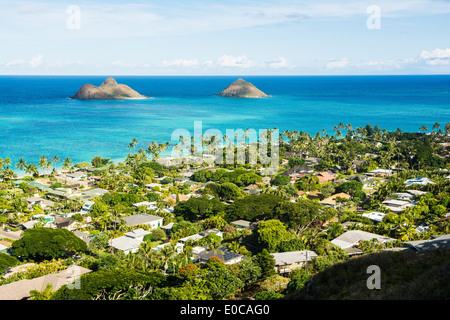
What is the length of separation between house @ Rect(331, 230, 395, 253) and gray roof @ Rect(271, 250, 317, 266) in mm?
2700

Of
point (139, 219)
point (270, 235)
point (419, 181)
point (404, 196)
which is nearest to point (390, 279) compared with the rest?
point (270, 235)

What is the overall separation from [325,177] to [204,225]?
2535 centimetres

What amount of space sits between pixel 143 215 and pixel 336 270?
79.2 feet

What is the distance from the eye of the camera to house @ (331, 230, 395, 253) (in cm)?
2991

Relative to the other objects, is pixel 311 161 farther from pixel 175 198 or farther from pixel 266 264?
pixel 266 264

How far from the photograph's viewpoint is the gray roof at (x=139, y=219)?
123 ft

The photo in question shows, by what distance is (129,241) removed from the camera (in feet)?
108

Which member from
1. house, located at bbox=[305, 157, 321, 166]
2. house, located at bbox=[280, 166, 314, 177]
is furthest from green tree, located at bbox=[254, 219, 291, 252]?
house, located at bbox=[305, 157, 321, 166]

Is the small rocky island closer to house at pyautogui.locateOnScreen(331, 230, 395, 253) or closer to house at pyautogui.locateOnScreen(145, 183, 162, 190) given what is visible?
house at pyautogui.locateOnScreen(145, 183, 162, 190)

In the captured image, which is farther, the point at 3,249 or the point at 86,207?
the point at 86,207

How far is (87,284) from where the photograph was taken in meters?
22.2

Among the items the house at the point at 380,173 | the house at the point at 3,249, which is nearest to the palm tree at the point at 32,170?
the house at the point at 3,249
